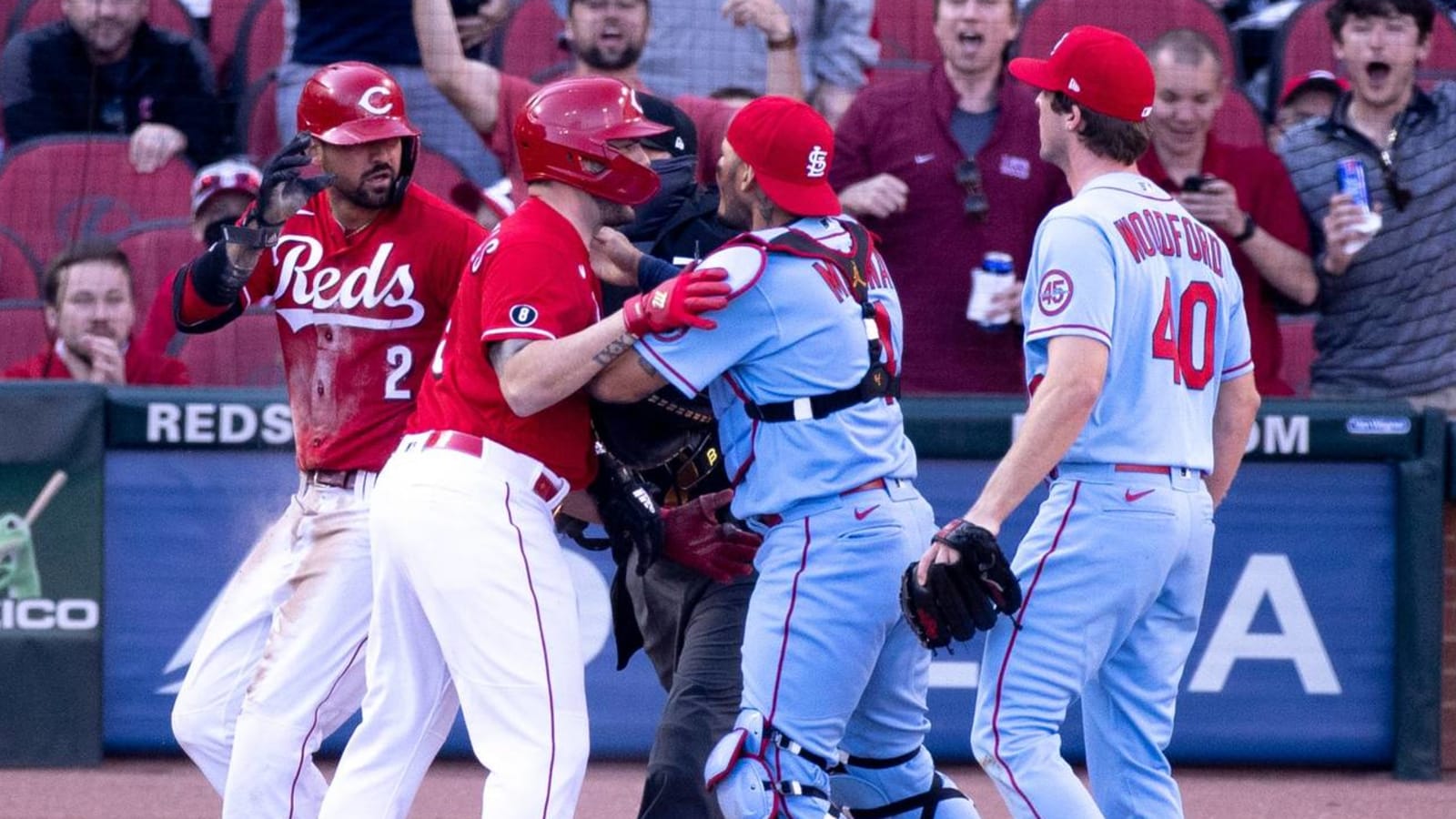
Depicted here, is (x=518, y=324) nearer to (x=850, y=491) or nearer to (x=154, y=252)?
(x=850, y=491)

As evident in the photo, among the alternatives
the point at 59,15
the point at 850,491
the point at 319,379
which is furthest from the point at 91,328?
the point at 850,491

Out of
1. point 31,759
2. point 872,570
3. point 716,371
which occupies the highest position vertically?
point 716,371

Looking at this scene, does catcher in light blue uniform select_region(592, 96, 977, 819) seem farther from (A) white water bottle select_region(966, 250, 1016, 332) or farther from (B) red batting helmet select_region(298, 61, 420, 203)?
(A) white water bottle select_region(966, 250, 1016, 332)

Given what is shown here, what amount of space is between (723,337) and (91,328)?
313cm

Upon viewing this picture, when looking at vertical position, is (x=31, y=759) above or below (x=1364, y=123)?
below

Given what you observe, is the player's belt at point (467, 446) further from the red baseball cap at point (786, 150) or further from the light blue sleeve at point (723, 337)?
the red baseball cap at point (786, 150)

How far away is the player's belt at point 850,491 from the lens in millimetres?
3859

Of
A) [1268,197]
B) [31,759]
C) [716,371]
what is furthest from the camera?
[1268,197]

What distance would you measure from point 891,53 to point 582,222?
3.90 meters

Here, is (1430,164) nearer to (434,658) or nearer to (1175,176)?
(1175,176)

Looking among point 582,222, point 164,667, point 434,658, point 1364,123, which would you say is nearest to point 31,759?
point 164,667

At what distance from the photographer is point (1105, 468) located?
3732 mm

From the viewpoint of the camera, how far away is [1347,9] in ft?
20.6

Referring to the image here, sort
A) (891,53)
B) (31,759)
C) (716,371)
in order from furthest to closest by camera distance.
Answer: (891,53), (31,759), (716,371)
